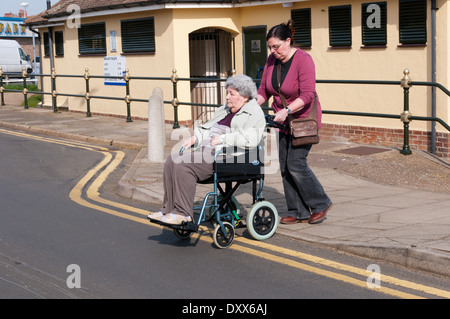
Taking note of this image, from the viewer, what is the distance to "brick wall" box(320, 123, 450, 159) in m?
13.5

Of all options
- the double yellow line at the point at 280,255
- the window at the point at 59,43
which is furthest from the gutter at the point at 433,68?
the window at the point at 59,43

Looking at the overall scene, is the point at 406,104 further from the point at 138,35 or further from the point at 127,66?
the point at 127,66

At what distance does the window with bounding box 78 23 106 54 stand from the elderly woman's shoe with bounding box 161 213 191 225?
1475 centimetres

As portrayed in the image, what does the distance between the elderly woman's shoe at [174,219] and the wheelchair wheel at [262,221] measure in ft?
2.22

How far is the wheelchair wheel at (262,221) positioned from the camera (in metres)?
7.00

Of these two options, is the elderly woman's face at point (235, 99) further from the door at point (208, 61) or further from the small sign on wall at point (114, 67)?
the small sign on wall at point (114, 67)

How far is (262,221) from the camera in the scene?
712 cm

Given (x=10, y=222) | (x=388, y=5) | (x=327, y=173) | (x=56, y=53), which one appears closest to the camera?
(x=10, y=222)

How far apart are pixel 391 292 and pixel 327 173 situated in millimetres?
5213

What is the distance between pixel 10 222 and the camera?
8016 mm
